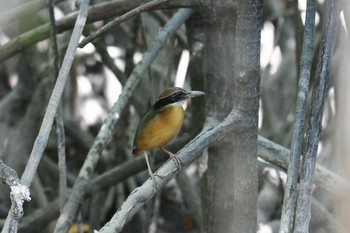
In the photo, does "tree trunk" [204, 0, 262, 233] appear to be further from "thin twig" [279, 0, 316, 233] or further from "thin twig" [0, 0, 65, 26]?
"thin twig" [0, 0, 65, 26]

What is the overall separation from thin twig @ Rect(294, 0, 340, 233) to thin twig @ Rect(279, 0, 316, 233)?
0.03m

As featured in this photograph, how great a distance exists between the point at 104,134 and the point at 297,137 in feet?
4.02

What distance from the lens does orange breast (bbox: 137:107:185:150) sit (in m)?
3.21

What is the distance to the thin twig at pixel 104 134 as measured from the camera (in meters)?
3.23

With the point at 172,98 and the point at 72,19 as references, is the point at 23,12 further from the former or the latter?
the point at 172,98

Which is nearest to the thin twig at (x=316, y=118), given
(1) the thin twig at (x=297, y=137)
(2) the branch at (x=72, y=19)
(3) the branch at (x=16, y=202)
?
(1) the thin twig at (x=297, y=137)

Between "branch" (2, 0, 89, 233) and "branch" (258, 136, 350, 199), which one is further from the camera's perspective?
"branch" (258, 136, 350, 199)

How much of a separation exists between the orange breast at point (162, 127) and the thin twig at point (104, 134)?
11.5 inches

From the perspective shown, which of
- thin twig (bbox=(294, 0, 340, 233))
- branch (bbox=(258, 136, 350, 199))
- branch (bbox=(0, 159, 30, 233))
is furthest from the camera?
branch (bbox=(258, 136, 350, 199))

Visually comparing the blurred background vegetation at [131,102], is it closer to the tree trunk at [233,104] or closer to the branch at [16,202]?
the tree trunk at [233,104]

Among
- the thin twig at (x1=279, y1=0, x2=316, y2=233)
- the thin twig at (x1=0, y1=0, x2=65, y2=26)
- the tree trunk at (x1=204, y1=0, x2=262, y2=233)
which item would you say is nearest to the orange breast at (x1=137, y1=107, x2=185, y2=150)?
the tree trunk at (x1=204, y1=0, x2=262, y2=233)

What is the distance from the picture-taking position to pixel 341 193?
3330mm

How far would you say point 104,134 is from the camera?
350 cm

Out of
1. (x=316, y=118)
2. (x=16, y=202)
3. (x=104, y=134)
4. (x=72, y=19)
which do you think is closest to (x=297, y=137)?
(x=316, y=118)
